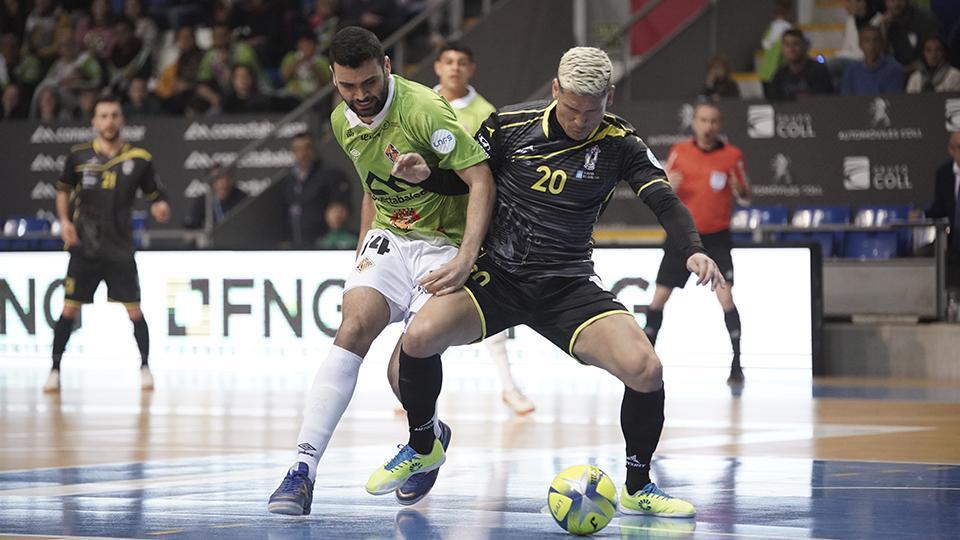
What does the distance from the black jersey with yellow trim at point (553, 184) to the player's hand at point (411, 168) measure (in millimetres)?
339

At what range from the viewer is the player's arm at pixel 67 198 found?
12.2 metres

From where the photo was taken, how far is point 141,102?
739 inches

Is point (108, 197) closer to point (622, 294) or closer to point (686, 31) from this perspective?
point (622, 294)

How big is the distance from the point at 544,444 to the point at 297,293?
645 cm

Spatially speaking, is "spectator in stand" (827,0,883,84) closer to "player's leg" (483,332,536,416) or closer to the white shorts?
"player's leg" (483,332,536,416)

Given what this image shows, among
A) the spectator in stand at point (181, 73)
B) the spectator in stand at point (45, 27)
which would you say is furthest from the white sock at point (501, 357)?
the spectator in stand at point (45, 27)

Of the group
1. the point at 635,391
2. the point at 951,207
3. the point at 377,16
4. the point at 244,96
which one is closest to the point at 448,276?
the point at 635,391

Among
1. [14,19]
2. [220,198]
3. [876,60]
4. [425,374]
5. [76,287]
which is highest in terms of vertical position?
[14,19]

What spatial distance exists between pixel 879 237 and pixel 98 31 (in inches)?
436

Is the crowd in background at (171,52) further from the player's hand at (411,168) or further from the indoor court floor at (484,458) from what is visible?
the player's hand at (411,168)

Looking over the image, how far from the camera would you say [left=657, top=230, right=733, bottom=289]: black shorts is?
12.4 metres

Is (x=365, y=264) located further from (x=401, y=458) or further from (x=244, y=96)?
(x=244, y=96)

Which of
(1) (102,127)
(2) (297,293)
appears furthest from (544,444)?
(2) (297,293)

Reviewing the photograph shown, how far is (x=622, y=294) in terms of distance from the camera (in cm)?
1378
